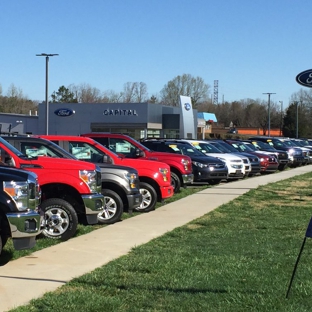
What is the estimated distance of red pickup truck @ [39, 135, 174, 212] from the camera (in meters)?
13.4

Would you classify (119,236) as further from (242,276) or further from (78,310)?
(78,310)

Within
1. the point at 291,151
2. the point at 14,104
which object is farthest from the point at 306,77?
the point at 14,104

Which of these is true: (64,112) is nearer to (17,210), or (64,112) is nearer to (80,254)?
(80,254)

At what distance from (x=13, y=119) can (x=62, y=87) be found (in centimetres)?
4553

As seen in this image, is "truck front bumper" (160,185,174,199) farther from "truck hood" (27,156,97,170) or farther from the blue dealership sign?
the blue dealership sign

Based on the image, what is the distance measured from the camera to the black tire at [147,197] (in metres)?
14.0

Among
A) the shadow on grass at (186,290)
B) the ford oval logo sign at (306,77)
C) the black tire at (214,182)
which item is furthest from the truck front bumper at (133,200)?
the black tire at (214,182)

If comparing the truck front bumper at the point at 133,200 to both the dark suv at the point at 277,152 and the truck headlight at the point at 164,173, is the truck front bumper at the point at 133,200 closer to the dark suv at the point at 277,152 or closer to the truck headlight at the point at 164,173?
the truck headlight at the point at 164,173

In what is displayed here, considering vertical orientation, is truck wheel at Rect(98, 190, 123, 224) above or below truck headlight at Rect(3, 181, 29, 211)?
below

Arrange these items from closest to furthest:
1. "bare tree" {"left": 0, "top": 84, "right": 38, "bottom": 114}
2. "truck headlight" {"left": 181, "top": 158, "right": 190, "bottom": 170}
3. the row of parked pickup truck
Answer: the row of parked pickup truck → "truck headlight" {"left": 181, "top": 158, "right": 190, "bottom": 170} → "bare tree" {"left": 0, "top": 84, "right": 38, "bottom": 114}

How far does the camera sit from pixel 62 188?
411 inches

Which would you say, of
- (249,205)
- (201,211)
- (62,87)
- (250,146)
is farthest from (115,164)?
(62,87)

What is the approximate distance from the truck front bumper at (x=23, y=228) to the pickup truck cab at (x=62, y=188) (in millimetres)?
2151

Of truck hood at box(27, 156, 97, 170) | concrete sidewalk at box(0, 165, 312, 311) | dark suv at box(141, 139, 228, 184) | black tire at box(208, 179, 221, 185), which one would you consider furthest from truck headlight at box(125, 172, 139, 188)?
black tire at box(208, 179, 221, 185)
